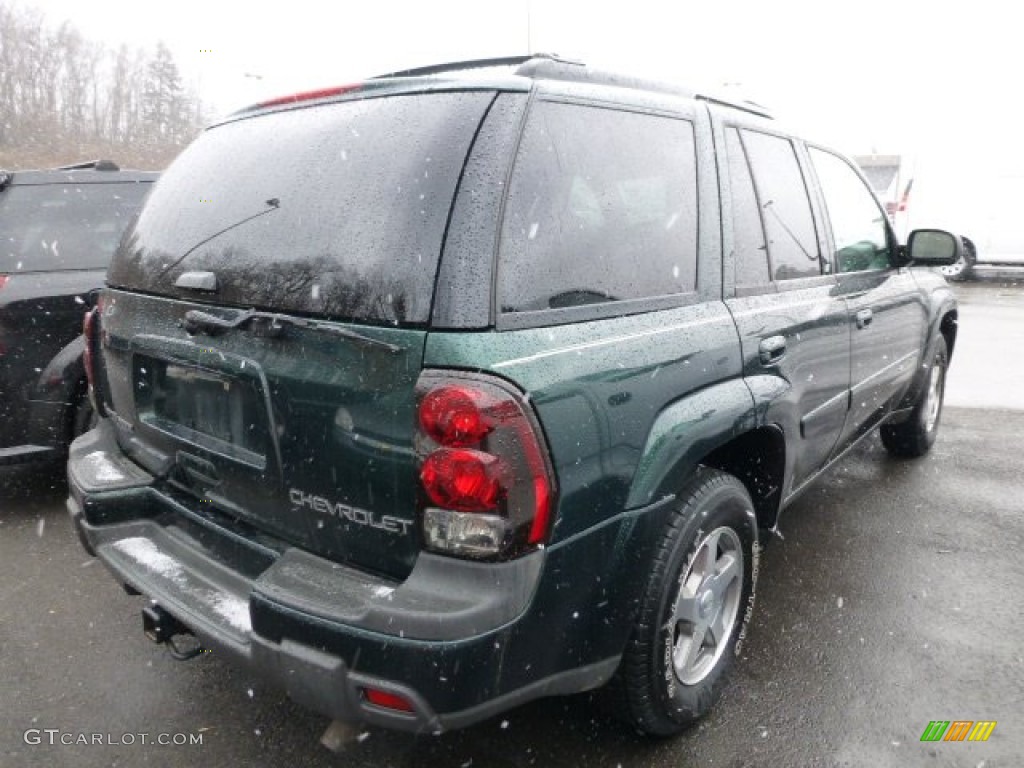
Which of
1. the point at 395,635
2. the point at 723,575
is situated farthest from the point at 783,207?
the point at 395,635

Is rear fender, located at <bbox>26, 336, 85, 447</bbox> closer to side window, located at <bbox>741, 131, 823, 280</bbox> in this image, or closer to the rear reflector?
the rear reflector

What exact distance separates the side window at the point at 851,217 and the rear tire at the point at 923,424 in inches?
44.6

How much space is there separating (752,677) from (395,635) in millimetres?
1563

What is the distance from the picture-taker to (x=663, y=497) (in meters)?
2.06

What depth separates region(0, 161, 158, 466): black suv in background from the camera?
3.77 meters

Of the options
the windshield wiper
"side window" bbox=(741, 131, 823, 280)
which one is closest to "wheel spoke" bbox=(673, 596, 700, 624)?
"side window" bbox=(741, 131, 823, 280)

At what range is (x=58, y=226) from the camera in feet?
13.7

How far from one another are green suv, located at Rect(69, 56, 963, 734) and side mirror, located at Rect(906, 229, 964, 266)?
5.51ft

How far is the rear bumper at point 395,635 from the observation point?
5.47ft

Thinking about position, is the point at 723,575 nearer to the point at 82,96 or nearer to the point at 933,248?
the point at 933,248

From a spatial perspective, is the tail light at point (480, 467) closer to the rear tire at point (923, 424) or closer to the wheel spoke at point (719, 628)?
the wheel spoke at point (719, 628)

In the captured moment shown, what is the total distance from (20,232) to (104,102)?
44340 mm

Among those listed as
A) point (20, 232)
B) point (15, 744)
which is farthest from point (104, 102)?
point (15, 744)
